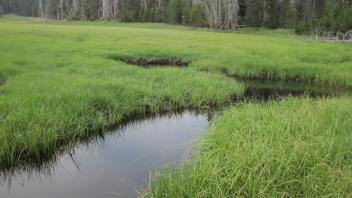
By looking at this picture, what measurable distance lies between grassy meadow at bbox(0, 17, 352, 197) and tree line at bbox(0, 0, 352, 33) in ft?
77.1

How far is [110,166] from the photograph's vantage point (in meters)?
6.17

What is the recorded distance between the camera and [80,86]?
29.9 feet

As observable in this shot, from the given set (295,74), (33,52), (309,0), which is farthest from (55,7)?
(295,74)

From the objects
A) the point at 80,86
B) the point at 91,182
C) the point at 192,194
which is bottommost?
the point at 91,182

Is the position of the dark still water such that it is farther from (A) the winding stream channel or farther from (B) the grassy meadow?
(B) the grassy meadow

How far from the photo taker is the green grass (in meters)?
4.22

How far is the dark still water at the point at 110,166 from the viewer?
5.27 metres

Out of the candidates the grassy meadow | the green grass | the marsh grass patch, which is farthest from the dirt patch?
the green grass

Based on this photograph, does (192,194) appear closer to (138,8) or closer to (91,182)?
(91,182)

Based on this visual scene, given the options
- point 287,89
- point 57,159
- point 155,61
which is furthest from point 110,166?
point 155,61

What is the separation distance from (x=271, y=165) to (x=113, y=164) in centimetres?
278

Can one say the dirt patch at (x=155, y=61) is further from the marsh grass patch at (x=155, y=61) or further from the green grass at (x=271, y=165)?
the green grass at (x=271, y=165)

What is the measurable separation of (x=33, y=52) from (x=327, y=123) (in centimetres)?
1302

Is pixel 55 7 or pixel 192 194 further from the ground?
pixel 55 7
